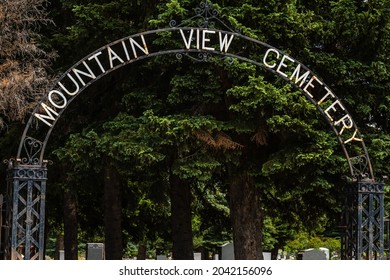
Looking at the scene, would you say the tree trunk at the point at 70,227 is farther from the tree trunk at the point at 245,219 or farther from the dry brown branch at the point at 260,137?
the dry brown branch at the point at 260,137

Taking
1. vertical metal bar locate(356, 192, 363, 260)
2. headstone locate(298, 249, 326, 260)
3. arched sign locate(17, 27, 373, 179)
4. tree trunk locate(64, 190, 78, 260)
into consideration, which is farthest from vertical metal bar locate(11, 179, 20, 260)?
headstone locate(298, 249, 326, 260)

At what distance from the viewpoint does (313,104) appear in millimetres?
16953

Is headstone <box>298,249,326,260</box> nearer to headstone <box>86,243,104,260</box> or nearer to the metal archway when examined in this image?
headstone <box>86,243,104,260</box>

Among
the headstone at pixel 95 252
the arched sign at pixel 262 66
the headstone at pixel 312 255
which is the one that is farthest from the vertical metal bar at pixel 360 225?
the headstone at pixel 312 255

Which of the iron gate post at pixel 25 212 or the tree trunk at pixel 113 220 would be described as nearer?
the iron gate post at pixel 25 212

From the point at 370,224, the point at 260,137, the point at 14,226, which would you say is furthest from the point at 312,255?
the point at 14,226

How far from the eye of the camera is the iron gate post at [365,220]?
50.4 ft

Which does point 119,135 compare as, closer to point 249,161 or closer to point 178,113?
point 178,113

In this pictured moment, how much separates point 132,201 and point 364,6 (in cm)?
983

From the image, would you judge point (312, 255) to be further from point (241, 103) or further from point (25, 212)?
point (25, 212)

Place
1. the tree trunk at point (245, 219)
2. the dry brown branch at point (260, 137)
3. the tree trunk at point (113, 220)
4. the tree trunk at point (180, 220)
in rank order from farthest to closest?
1. the tree trunk at point (113, 220)
2. the tree trunk at point (180, 220)
3. the tree trunk at point (245, 219)
4. the dry brown branch at point (260, 137)

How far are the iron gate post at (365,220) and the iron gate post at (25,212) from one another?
5.62 meters

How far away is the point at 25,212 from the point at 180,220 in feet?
24.2

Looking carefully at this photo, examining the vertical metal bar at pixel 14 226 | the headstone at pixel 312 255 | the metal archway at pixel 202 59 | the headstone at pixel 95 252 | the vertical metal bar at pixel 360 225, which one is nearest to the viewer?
the vertical metal bar at pixel 14 226
